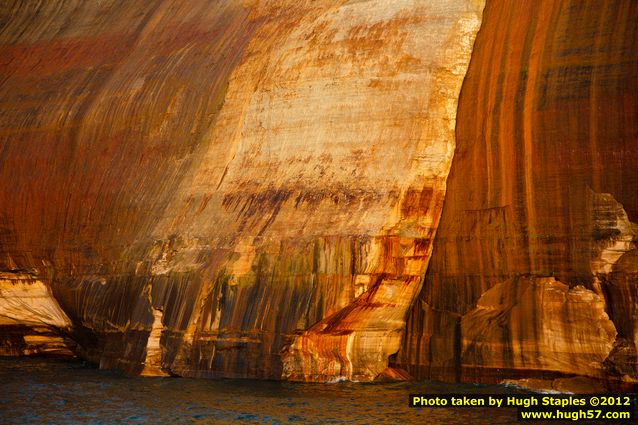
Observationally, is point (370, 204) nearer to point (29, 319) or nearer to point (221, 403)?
point (221, 403)

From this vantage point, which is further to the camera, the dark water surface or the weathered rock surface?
the weathered rock surface

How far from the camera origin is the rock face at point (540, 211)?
520 inches

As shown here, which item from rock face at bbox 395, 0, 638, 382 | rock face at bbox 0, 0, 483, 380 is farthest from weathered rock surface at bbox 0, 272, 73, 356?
rock face at bbox 395, 0, 638, 382

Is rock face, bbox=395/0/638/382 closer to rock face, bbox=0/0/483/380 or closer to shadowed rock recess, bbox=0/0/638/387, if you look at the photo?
shadowed rock recess, bbox=0/0/638/387

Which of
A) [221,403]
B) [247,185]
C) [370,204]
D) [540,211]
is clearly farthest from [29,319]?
[540,211]

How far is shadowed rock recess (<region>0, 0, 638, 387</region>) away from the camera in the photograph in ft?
44.6

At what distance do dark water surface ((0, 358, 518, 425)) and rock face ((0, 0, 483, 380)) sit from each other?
0.71 m

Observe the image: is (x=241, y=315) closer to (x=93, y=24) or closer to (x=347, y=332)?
(x=347, y=332)

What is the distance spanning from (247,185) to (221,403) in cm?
441

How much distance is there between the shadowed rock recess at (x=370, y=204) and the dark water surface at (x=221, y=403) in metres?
0.61

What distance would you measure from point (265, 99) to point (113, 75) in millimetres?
5162

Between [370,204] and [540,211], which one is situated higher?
[370,204]

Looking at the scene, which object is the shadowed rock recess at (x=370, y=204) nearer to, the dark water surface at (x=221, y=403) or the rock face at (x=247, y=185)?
the rock face at (x=247, y=185)

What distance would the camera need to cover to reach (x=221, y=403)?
13156 millimetres
